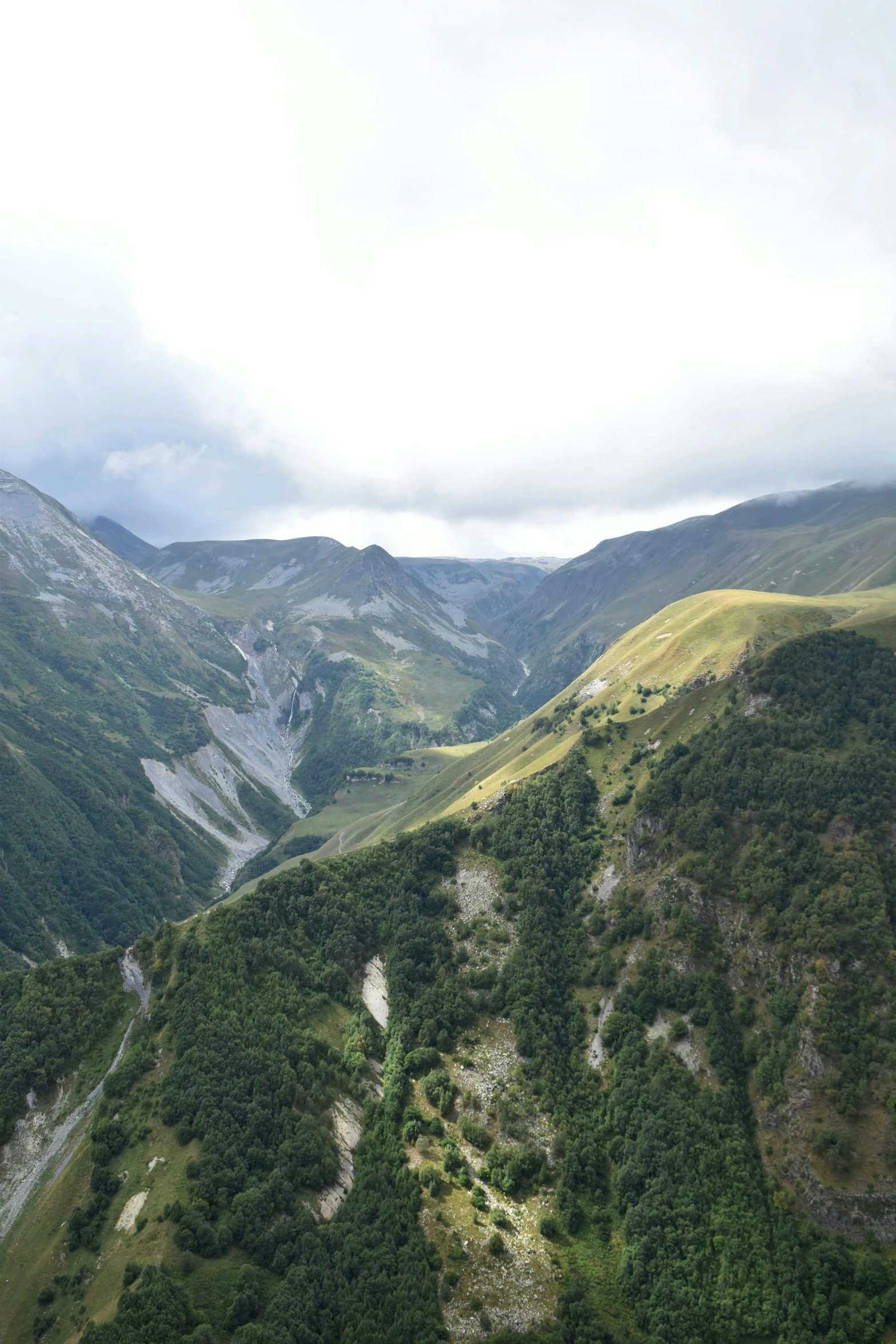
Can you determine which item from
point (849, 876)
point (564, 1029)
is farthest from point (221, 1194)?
point (849, 876)

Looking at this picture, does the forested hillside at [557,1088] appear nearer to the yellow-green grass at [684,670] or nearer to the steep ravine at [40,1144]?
the steep ravine at [40,1144]

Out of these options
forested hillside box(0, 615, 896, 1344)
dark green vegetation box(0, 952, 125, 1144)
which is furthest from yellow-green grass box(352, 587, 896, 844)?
dark green vegetation box(0, 952, 125, 1144)

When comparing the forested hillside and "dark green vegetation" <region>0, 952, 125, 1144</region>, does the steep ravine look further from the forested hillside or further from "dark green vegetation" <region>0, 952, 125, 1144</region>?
the forested hillside

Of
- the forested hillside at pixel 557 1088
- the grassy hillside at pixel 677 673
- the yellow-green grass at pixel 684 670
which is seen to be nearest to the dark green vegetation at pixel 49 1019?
the forested hillside at pixel 557 1088

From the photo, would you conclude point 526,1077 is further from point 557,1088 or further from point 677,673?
point 677,673

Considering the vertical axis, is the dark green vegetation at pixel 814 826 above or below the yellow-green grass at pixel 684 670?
below

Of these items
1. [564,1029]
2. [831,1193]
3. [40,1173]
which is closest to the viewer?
[831,1193]

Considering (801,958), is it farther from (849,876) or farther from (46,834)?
(46,834)
